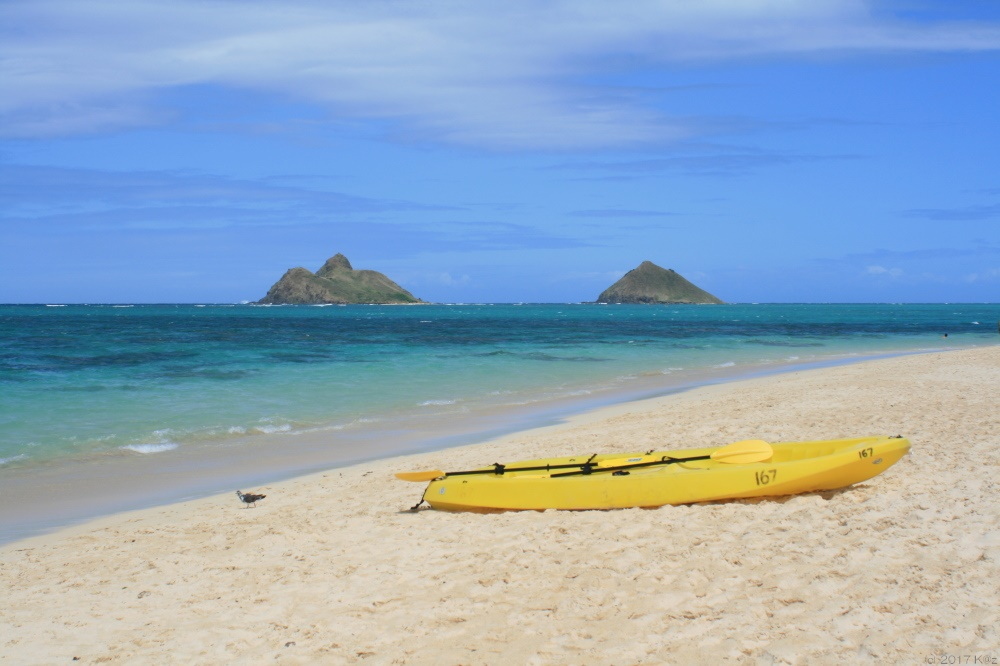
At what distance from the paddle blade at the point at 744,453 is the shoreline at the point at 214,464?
17.7 feet

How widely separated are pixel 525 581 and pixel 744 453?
132 inches

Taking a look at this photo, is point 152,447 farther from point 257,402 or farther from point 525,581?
point 525,581

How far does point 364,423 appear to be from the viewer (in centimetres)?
1585

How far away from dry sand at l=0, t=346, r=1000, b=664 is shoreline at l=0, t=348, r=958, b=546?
0.94m

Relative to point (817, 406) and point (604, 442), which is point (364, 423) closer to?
point (604, 442)

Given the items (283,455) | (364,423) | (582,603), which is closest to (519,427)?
(364,423)

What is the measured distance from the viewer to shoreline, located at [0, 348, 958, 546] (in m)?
9.45

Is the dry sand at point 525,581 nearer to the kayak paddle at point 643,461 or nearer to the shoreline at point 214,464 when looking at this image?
the kayak paddle at point 643,461

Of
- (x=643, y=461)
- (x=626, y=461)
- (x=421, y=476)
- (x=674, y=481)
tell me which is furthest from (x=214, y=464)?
(x=674, y=481)

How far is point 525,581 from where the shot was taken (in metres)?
5.94

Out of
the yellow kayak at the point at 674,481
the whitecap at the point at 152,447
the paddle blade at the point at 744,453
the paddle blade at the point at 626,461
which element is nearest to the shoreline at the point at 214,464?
the whitecap at the point at 152,447

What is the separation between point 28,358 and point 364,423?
65.5 ft

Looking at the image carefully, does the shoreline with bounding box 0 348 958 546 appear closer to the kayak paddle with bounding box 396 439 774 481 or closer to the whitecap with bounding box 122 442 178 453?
the whitecap with bounding box 122 442 178 453

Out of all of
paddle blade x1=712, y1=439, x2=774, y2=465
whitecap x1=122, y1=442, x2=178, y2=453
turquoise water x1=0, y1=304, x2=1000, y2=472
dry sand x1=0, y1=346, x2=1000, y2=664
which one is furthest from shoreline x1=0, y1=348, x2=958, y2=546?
paddle blade x1=712, y1=439, x2=774, y2=465
